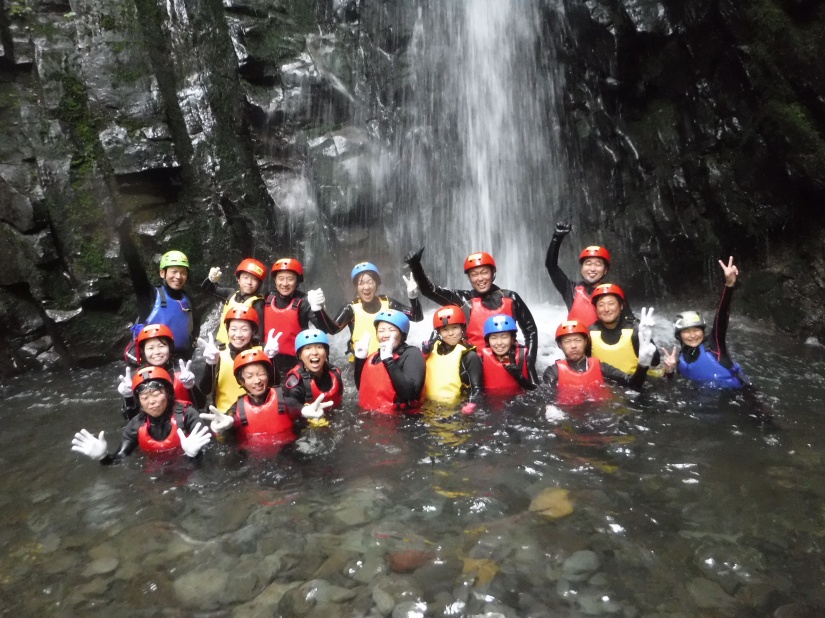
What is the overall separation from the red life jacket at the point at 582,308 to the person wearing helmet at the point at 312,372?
134 inches

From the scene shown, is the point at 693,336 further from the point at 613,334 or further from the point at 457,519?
the point at 457,519

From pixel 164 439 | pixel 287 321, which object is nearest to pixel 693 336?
pixel 287 321

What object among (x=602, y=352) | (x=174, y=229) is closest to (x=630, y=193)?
(x=602, y=352)

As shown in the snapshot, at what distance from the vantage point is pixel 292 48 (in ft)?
43.1

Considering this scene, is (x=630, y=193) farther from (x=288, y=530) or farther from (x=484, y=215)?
(x=288, y=530)

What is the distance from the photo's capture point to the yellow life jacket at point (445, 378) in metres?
6.46

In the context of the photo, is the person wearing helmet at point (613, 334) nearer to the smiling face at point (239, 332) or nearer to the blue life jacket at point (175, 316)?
the smiling face at point (239, 332)

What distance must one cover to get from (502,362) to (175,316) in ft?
15.3

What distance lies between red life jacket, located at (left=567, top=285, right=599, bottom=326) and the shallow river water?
137 centimetres

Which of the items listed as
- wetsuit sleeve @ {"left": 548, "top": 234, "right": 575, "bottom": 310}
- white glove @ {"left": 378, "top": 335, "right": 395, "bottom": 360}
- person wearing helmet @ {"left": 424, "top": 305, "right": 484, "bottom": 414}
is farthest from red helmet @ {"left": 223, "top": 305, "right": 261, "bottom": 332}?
wetsuit sleeve @ {"left": 548, "top": 234, "right": 575, "bottom": 310}

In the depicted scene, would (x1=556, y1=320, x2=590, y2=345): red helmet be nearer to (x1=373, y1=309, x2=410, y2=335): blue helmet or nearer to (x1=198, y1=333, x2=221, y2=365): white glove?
(x1=373, y1=309, x2=410, y2=335): blue helmet

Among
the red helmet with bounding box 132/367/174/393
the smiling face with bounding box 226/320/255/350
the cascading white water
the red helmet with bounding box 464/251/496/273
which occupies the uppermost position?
the cascading white water

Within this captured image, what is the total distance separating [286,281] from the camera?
304 inches

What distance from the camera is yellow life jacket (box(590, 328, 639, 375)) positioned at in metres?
6.70
